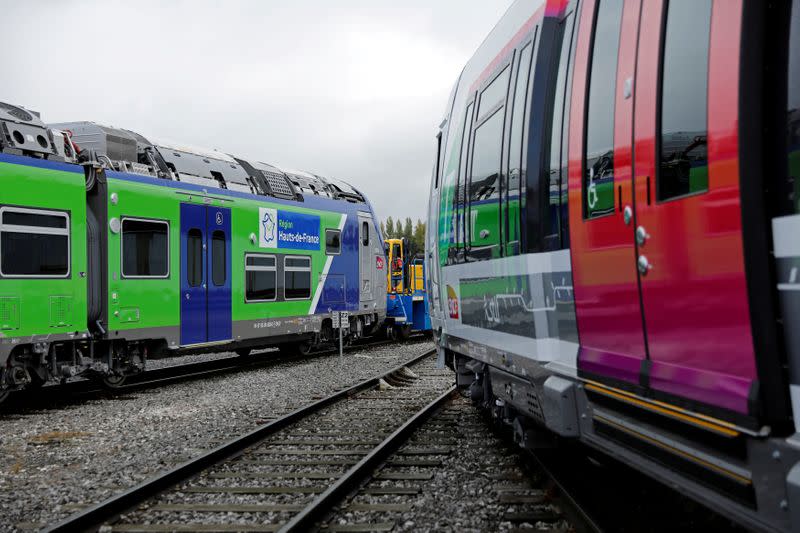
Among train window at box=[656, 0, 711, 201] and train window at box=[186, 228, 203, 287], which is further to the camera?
train window at box=[186, 228, 203, 287]

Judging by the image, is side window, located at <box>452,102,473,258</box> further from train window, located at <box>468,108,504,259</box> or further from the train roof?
the train roof

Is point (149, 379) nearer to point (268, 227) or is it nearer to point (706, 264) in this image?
point (268, 227)

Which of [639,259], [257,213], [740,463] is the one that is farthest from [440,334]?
[257,213]

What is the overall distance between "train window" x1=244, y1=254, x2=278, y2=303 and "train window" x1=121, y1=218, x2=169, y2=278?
2188 mm

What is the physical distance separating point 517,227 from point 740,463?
94.8 inches

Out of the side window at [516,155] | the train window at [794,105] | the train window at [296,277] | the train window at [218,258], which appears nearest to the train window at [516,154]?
the side window at [516,155]

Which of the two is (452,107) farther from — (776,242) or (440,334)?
(776,242)

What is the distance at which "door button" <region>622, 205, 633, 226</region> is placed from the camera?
311cm

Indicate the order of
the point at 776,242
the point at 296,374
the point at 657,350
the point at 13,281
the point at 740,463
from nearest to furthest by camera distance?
1. the point at 776,242
2. the point at 740,463
3. the point at 657,350
4. the point at 13,281
5. the point at 296,374

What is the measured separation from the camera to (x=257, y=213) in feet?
46.9

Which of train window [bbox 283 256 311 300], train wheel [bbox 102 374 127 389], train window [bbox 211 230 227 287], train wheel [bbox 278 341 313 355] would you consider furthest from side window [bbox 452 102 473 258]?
train wheel [bbox 278 341 313 355]

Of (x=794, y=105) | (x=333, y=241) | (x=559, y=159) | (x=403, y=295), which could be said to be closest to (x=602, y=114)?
(x=559, y=159)

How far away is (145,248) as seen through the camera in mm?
11656

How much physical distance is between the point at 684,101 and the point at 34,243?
9.10 metres
